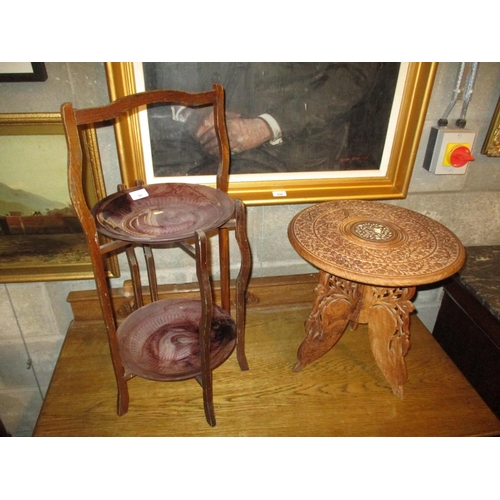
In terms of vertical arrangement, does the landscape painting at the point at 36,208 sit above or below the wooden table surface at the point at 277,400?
above

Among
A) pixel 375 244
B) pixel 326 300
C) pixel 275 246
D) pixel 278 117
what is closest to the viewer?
pixel 375 244

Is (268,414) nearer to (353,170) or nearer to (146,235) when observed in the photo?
(146,235)

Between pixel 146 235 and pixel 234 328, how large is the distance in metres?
0.53

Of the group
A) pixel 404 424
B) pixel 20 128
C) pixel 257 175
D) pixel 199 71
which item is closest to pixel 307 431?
pixel 404 424

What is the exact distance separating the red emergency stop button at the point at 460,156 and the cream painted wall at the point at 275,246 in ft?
0.35

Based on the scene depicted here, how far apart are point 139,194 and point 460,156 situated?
1224mm

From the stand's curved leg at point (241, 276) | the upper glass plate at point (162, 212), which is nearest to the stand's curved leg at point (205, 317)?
the upper glass plate at point (162, 212)

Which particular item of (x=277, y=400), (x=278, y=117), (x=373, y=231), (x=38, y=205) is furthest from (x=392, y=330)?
(x=38, y=205)

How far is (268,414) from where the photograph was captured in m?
1.29

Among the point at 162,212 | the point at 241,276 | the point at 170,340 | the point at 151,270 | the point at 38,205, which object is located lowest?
the point at 170,340

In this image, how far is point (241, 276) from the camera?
1.24 m

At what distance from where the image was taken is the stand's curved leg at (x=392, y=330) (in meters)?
1.21

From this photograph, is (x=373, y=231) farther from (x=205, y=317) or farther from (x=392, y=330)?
(x=205, y=317)

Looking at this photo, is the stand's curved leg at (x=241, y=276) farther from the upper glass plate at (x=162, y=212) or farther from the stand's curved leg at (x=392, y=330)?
the stand's curved leg at (x=392, y=330)
